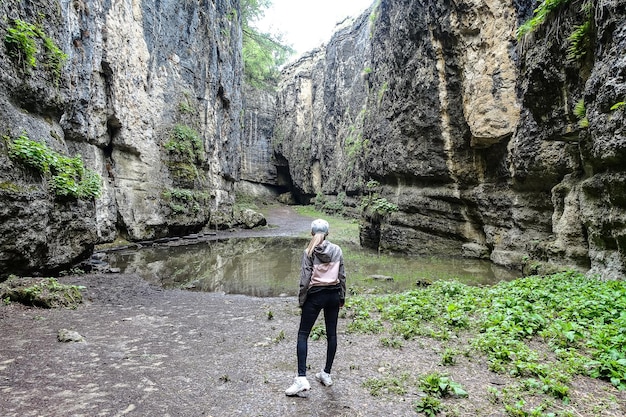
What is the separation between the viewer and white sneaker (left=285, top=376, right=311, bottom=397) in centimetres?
378

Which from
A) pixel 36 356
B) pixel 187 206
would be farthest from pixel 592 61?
pixel 187 206

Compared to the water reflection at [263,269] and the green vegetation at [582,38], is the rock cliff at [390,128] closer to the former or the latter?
the green vegetation at [582,38]


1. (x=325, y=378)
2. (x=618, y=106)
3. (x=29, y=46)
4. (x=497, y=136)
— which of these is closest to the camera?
(x=325, y=378)

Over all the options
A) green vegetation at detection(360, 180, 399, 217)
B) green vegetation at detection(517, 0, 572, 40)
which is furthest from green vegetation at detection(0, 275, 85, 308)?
green vegetation at detection(360, 180, 399, 217)

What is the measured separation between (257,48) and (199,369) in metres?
40.7

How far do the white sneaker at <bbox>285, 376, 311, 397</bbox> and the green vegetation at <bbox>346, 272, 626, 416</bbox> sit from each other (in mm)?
1232

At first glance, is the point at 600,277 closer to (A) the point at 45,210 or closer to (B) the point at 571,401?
(B) the point at 571,401

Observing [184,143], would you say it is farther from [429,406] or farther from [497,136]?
[429,406]

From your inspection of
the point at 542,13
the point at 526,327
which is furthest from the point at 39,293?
the point at 542,13

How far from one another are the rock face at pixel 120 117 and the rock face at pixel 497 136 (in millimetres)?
11447

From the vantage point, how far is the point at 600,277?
6672mm

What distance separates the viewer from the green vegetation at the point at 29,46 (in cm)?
761

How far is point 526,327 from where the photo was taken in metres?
5.07

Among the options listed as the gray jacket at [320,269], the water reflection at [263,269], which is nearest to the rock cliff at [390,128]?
the water reflection at [263,269]
